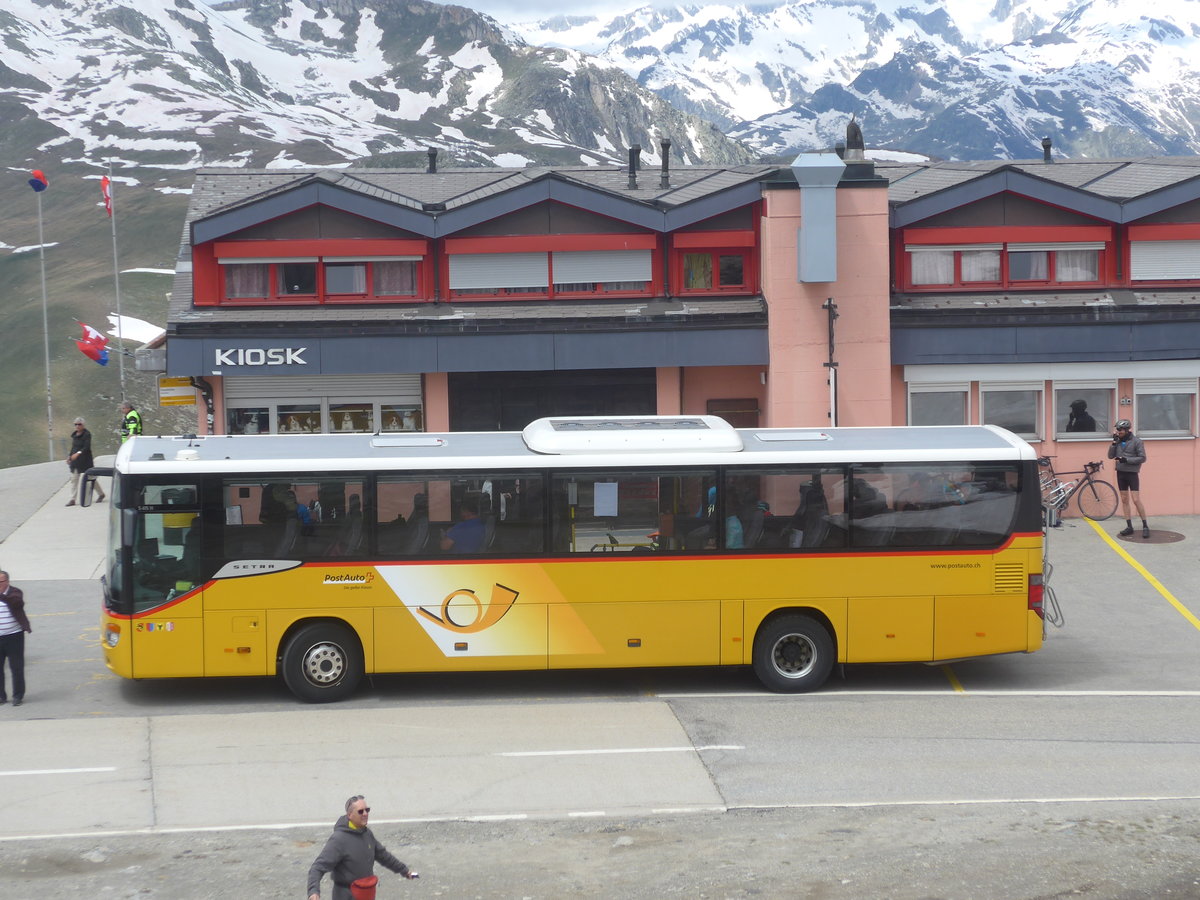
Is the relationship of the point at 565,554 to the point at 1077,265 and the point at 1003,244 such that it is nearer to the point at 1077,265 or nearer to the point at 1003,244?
the point at 1003,244

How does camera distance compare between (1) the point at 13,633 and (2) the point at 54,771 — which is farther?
(1) the point at 13,633

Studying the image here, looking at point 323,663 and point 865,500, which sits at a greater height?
point 865,500

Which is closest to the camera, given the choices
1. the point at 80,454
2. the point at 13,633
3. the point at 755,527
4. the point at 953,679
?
the point at 13,633

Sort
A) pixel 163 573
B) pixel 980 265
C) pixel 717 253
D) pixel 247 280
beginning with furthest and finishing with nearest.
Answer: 1. pixel 717 253
2. pixel 980 265
3. pixel 247 280
4. pixel 163 573

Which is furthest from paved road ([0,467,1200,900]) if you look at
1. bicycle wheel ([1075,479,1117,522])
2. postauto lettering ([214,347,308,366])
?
postauto lettering ([214,347,308,366])

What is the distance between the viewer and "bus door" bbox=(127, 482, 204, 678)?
15.1 m

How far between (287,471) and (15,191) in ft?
507

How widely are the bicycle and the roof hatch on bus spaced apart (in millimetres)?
12168

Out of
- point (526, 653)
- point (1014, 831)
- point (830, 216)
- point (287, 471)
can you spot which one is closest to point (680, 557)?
point (526, 653)

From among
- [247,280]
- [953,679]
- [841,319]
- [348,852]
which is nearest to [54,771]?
[348,852]

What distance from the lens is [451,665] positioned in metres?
15.5

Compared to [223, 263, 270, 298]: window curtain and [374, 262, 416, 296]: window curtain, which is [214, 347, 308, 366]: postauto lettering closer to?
[223, 263, 270, 298]: window curtain

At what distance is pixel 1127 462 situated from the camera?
2433cm

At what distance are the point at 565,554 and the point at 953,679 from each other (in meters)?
5.07
